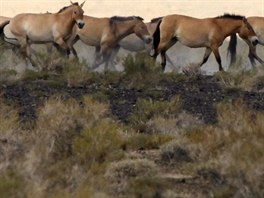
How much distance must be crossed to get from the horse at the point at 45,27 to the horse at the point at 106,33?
41.4 inches

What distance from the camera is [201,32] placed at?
93.3 ft

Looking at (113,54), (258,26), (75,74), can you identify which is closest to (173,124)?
(75,74)

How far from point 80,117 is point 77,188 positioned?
4127mm

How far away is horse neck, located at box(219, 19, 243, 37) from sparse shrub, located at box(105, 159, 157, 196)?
50.7ft

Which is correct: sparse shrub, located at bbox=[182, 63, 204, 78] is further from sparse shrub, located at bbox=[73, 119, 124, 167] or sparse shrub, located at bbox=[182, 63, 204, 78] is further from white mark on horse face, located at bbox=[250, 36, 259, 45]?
sparse shrub, located at bbox=[73, 119, 124, 167]

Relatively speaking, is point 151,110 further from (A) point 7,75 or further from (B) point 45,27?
(B) point 45,27

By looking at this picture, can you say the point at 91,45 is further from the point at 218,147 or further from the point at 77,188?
the point at 77,188

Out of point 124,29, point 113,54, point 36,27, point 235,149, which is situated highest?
point 235,149

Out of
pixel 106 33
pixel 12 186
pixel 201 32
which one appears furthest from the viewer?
pixel 106 33

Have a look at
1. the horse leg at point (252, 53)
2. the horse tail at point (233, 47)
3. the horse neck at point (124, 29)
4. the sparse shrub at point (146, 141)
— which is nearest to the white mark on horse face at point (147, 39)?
the horse neck at point (124, 29)

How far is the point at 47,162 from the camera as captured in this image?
11.3 meters

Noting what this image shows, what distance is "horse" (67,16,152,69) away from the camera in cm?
3020

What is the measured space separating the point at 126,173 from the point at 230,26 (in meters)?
16.3

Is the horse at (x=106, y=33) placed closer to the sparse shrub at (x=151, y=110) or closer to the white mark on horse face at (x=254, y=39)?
the white mark on horse face at (x=254, y=39)
